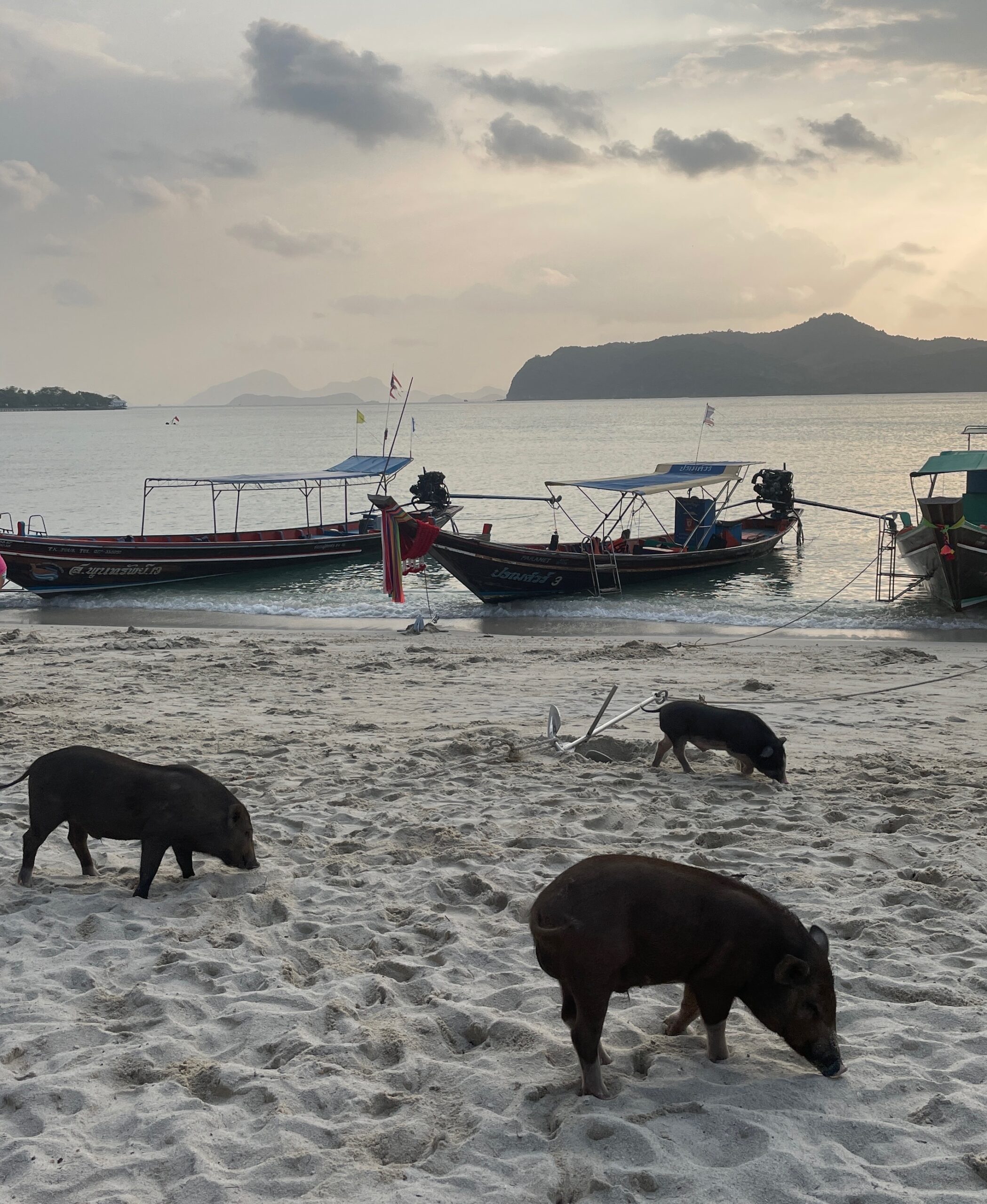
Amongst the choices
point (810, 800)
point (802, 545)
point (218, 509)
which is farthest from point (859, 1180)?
point (218, 509)

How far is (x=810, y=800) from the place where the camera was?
20.8ft

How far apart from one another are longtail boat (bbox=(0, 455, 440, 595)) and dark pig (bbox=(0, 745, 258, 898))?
18.0 metres

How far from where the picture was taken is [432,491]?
2527cm

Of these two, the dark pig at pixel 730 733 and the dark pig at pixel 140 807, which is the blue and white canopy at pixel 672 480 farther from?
the dark pig at pixel 140 807

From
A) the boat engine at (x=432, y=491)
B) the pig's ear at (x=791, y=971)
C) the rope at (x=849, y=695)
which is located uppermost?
the boat engine at (x=432, y=491)

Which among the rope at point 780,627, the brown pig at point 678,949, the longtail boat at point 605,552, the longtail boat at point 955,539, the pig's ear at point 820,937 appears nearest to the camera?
the brown pig at point 678,949

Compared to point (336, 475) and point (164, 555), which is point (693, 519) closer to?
point (336, 475)

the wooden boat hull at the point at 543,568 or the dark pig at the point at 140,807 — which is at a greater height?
the wooden boat hull at the point at 543,568

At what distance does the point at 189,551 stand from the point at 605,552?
10257mm

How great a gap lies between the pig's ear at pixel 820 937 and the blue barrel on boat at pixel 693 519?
21.4m

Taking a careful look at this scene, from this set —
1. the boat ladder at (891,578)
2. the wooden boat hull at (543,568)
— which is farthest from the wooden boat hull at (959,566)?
the wooden boat hull at (543,568)

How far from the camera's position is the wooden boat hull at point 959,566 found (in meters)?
17.6

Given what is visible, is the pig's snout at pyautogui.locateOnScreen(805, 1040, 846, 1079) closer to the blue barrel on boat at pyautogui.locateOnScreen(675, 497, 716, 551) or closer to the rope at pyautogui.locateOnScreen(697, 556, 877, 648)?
the rope at pyautogui.locateOnScreen(697, 556, 877, 648)

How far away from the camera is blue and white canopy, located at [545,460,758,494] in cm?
2034
